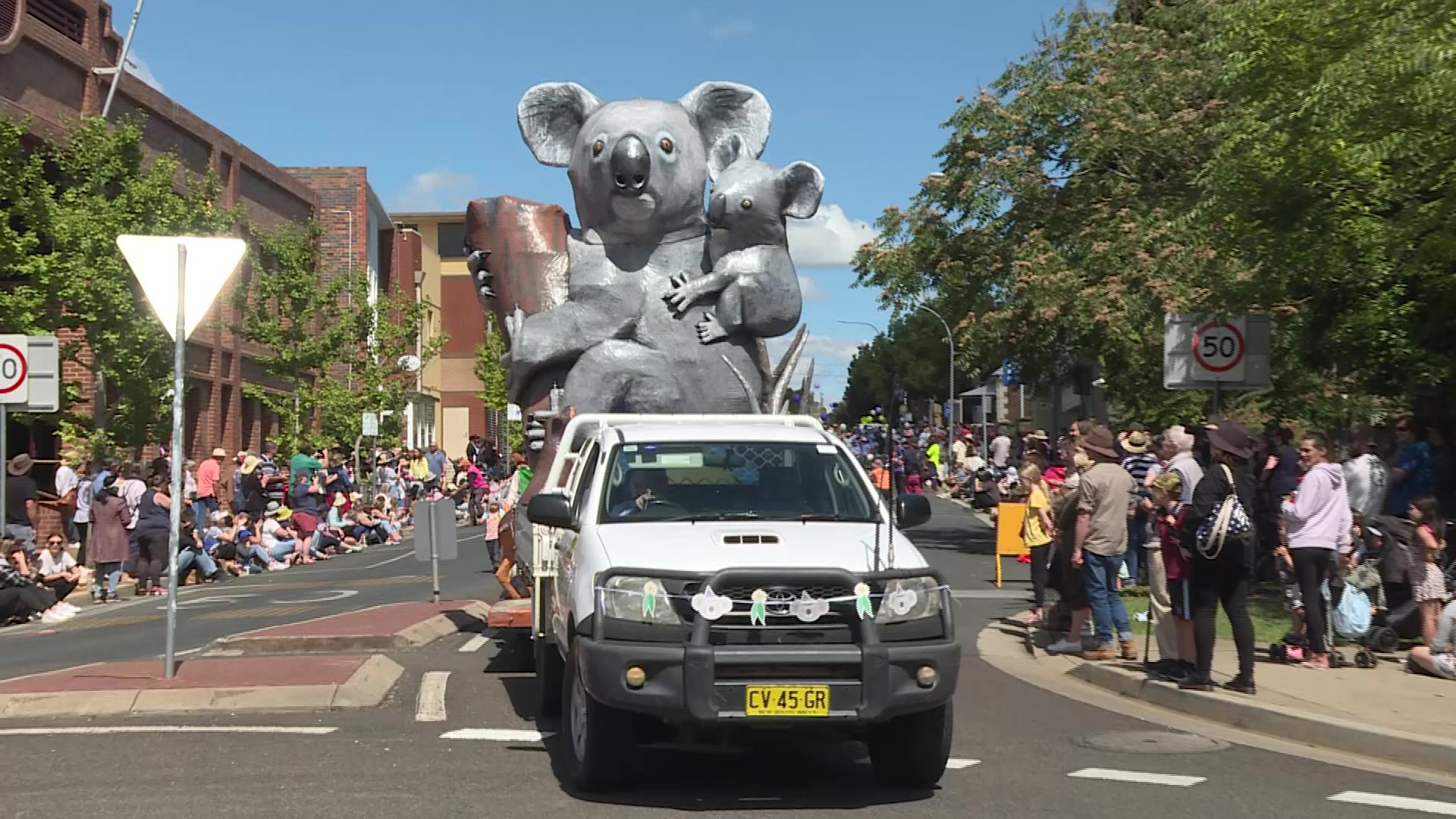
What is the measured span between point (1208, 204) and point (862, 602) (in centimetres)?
1032

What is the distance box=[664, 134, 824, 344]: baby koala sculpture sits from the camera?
13875mm

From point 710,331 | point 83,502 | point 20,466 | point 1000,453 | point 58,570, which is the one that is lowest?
point 58,570

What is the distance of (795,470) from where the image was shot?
866 centimetres

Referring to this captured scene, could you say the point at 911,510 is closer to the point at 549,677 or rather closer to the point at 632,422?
the point at 632,422

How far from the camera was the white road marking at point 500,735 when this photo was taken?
29.5ft

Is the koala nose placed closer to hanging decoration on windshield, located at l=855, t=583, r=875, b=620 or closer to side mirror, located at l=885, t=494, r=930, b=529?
side mirror, located at l=885, t=494, r=930, b=529

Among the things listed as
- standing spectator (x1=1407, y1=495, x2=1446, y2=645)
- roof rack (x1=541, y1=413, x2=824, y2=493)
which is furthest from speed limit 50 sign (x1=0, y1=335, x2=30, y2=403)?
standing spectator (x1=1407, y1=495, x2=1446, y2=645)

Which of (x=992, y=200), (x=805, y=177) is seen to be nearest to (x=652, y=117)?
(x=805, y=177)

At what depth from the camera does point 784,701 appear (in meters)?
7.02

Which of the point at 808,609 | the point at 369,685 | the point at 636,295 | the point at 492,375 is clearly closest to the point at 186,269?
the point at 369,685

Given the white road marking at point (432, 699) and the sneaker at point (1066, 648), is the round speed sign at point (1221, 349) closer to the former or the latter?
the sneaker at point (1066, 648)

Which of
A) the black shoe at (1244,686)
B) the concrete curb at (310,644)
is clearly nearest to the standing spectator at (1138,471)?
the black shoe at (1244,686)

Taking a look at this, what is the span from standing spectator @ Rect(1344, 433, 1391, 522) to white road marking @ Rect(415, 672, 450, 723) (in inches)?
311

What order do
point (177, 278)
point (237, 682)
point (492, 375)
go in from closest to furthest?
point (237, 682), point (177, 278), point (492, 375)
